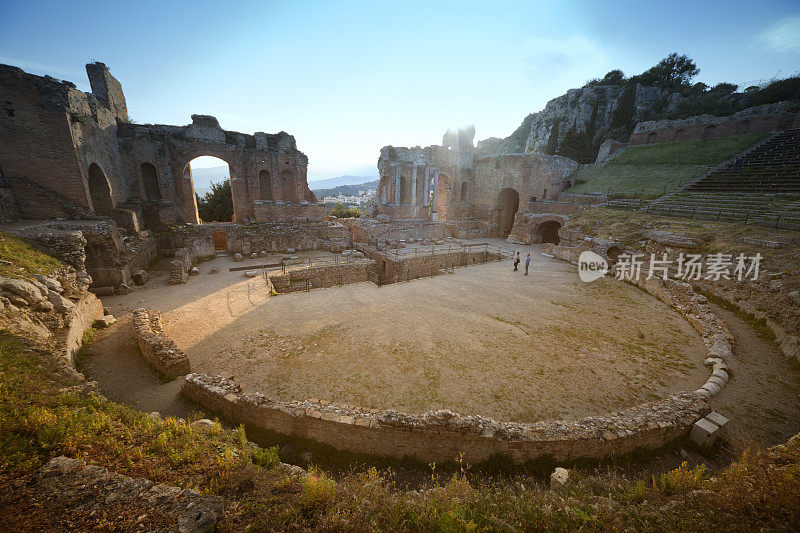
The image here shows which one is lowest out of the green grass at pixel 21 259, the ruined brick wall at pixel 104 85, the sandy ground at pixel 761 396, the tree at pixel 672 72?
the sandy ground at pixel 761 396

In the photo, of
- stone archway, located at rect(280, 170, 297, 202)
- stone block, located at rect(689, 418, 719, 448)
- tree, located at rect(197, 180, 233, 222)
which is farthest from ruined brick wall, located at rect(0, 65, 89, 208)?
stone block, located at rect(689, 418, 719, 448)

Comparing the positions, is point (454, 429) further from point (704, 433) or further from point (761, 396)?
point (761, 396)

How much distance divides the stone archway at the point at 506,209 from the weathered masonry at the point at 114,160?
18144 mm

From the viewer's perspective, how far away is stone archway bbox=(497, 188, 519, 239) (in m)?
28.3

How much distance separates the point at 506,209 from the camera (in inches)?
1128

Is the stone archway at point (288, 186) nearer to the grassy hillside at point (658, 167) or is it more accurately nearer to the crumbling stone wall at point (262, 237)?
the crumbling stone wall at point (262, 237)

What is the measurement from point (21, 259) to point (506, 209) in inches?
1211

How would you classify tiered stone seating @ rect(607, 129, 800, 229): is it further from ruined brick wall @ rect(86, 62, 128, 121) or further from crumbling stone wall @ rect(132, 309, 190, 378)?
ruined brick wall @ rect(86, 62, 128, 121)

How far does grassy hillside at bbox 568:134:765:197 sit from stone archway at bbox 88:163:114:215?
118 ft

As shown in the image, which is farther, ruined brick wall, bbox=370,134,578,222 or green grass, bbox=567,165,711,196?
ruined brick wall, bbox=370,134,578,222

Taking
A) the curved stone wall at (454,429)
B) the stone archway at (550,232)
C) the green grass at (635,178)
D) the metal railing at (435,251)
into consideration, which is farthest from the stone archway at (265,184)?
the green grass at (635,178)

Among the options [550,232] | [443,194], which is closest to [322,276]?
[443,194]

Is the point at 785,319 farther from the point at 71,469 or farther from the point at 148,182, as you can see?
the point at 148,182

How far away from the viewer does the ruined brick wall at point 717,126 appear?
26047 millimetres
